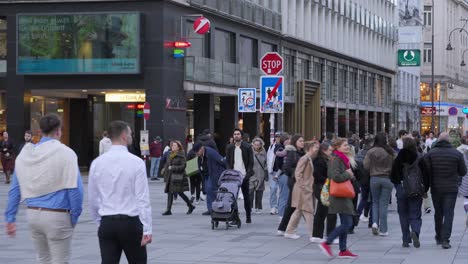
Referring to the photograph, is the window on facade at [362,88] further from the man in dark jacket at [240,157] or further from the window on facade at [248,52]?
the man in dark jacket at [240,157]

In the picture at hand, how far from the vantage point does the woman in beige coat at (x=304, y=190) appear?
15.4 meters

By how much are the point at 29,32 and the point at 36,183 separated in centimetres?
3136

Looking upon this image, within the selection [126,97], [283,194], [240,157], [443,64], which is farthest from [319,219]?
[443,64]

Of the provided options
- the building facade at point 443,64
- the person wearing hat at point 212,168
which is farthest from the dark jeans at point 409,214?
the building facade at point 443,64

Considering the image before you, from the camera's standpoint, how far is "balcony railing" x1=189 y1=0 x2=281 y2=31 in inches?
1640

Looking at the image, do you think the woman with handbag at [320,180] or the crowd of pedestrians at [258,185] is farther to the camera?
the woman with handbag at [320,180]

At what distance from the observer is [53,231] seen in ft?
26.3

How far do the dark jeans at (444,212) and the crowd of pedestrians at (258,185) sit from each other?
2 cm

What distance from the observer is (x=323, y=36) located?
5978 cm

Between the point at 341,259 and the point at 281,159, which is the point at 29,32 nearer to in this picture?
the point at 281,159

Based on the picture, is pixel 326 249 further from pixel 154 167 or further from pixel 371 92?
pixel 371 92

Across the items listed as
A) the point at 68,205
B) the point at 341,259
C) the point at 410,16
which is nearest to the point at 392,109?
the point at 410,16

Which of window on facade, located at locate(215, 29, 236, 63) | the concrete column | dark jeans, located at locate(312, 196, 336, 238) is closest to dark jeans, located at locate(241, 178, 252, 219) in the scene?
dark jeans, located at locate(312, 196, 336, 238)

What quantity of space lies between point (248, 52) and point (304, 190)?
104 feet
